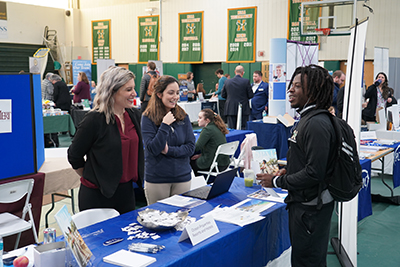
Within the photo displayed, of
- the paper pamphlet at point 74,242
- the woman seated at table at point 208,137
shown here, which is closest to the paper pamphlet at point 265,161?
the paper pamphlet at point 74,242

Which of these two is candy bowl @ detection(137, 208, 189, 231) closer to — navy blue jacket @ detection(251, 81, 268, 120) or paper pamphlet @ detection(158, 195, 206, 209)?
paper pamphlet @ detection(158, 195, 206, 209)

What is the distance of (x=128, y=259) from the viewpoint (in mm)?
1609

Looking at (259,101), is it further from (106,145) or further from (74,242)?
(74,242)

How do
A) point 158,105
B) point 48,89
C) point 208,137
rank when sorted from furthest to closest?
point 48,89 < point 208,137 < point 158,105

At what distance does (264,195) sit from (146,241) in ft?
3.36

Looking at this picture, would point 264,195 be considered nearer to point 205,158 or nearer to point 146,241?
point 146,241

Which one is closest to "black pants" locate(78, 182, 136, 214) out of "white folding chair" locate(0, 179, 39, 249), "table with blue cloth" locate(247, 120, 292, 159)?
"white folding chair" locate(0, 179, 39, 249)

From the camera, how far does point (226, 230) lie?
197 centimetres

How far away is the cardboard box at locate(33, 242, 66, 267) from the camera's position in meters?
1.46

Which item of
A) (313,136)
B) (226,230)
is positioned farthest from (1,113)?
(313,136)

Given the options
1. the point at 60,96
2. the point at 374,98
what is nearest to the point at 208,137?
the point at 374,98

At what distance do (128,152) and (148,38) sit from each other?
1244cm

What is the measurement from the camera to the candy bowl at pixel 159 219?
191 cm

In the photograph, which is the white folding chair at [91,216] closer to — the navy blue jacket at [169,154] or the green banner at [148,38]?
the navy blue jacket at [169,154]
